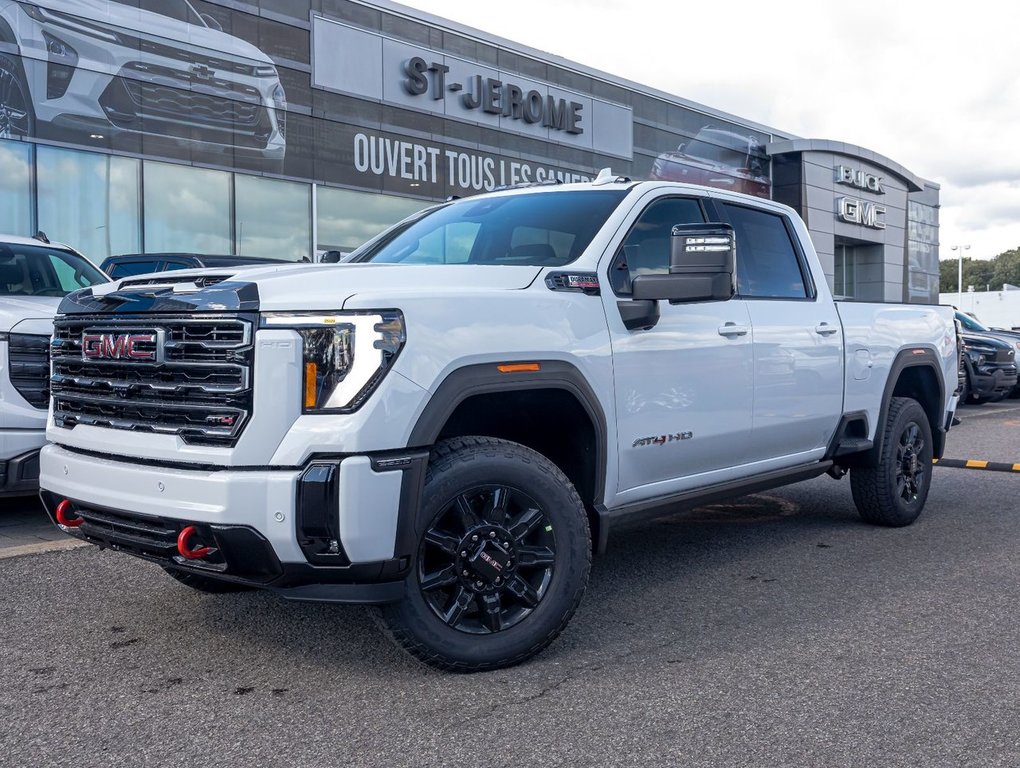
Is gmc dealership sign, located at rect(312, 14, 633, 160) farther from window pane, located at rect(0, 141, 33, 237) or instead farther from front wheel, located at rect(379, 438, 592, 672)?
front wheel, located at rect(379, 438, 592, 672)

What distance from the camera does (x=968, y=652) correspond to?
13.3ft

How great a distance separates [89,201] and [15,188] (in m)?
1.27

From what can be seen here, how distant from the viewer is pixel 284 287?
349cm

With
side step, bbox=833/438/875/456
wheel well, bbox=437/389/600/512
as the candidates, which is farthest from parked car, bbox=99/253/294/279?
wheel well, bbox=437/389/600/512

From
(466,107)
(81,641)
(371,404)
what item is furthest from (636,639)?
(466,107)

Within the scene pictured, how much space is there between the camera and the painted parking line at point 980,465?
903 centimetres

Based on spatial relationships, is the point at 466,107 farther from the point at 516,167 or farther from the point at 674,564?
the point at 674,564

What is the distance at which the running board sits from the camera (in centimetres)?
433

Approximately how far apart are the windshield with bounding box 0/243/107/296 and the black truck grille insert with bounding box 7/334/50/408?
1.07 m

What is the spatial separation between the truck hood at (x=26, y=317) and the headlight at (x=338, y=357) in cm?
334

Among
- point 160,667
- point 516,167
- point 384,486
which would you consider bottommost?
point 160,667

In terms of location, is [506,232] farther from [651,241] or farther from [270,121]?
[270,121]

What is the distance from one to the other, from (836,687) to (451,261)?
2.41 m

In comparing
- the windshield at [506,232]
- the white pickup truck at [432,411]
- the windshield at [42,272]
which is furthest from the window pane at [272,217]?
the white pickup truck at [432,411]
